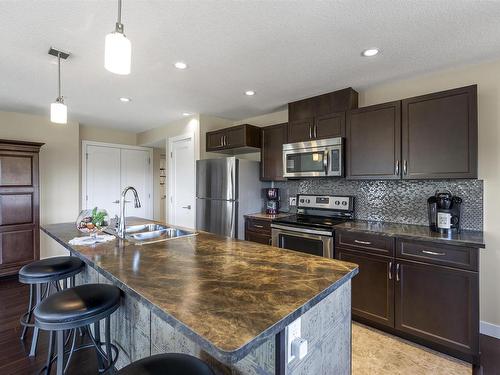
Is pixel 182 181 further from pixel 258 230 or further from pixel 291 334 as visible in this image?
pixel 291 334

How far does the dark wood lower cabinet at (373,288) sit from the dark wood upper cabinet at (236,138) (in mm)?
1905

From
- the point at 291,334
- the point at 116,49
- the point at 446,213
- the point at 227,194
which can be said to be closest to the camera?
the point at 291,334

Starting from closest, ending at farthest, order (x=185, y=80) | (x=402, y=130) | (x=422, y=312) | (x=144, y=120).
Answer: (x=422, y=312)
(x=402, y=130)
(x=185, y=80)
(x=144, y=120)

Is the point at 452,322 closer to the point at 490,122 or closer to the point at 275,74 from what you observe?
the point at 490,122

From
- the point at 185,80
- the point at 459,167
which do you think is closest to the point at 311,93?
the point at 185,80

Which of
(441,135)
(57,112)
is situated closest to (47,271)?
(57,112)

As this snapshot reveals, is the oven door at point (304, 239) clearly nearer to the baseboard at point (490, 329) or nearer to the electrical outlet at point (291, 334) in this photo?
the baseboard at point (490, 329)

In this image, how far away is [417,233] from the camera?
87.0 inches

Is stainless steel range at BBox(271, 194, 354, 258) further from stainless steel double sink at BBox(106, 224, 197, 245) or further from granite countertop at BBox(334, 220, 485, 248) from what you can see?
stainless steel double sink at BBox(106, 224, 197, 245)

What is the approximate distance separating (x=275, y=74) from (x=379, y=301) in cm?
236

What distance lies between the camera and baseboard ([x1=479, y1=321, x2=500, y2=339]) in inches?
89.7

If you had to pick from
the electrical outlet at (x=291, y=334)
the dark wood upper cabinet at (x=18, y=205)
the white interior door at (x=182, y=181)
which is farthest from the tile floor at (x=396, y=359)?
the dark wood upper cabinet at (x=18, y=205)

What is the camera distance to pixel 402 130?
97.9 inches

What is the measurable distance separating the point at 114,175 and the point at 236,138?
122 inches
